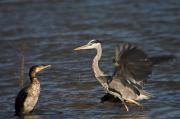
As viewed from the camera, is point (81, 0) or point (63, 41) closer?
point (63, 41)

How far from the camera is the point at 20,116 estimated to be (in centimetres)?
1233

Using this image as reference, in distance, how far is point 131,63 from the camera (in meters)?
11.9

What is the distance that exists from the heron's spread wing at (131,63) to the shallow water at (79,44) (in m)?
0.56

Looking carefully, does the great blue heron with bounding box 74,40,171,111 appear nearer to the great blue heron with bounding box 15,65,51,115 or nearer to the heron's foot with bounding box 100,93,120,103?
the heron's foot with bounding box 100,93,120,103

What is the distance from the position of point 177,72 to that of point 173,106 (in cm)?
205

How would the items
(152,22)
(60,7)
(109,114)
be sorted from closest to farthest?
1. (109,114)
2. (152,22)
3. (60,7)

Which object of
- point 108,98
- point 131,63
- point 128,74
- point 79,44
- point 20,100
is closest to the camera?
point 131,63

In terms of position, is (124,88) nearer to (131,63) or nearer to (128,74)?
(128,74)

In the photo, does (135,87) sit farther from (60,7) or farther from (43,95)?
(60,7)

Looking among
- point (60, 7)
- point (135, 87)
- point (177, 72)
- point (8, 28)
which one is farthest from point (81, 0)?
point (135, 87)

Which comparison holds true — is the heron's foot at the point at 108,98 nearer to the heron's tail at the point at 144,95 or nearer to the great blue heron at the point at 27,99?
the heron's tail at the point at 144,95

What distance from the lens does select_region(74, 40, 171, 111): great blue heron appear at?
38.6 feet

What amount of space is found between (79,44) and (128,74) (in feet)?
14.7

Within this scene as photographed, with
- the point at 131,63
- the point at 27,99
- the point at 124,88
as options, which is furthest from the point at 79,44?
the point at 131,63
